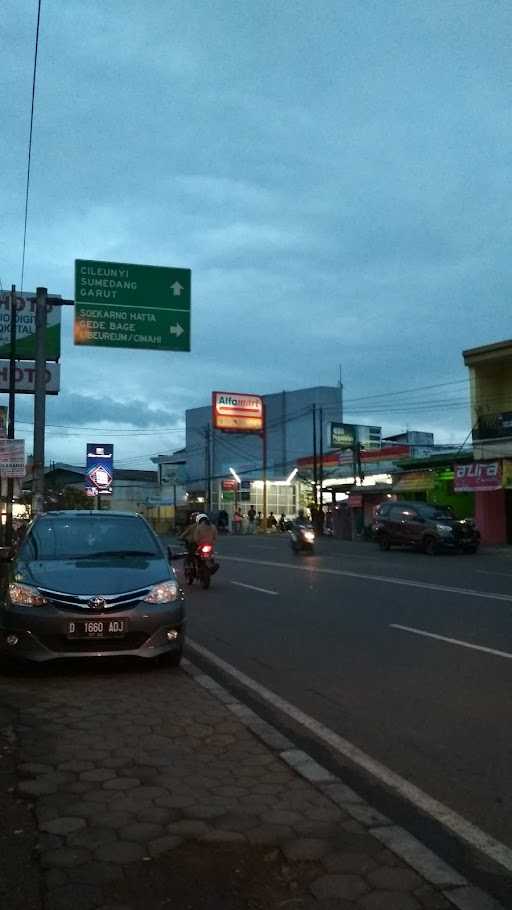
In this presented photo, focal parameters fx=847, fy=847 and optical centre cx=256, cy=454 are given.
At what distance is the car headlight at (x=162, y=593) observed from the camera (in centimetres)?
780

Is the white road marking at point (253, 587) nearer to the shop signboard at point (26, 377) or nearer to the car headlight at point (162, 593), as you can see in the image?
the car headlight at point (162, 593)

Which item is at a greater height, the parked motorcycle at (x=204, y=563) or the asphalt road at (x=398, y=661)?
the parked motorcycle at (x=204, y=563)

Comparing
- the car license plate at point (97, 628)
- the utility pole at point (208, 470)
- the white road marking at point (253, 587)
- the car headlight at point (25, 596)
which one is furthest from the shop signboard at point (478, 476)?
the utility pole at point (208, 470)

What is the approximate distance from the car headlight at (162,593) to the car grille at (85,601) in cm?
21

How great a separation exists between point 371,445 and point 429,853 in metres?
59.4

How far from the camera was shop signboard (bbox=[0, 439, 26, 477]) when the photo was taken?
16531 millimetres

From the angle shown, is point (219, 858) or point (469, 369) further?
point (469, 369)

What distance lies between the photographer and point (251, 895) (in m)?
3.46

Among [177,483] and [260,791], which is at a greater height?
[177,483]

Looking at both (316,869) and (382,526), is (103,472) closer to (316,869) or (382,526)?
(382,526)

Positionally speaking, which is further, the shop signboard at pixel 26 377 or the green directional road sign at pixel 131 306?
the shop signboard at pixel 26 377

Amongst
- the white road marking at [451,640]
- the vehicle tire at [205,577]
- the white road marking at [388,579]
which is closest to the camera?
the white road marking at [451,640]

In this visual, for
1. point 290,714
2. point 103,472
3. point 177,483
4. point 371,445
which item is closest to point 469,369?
point 103,472

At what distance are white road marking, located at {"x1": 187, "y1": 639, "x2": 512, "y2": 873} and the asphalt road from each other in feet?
0.22
